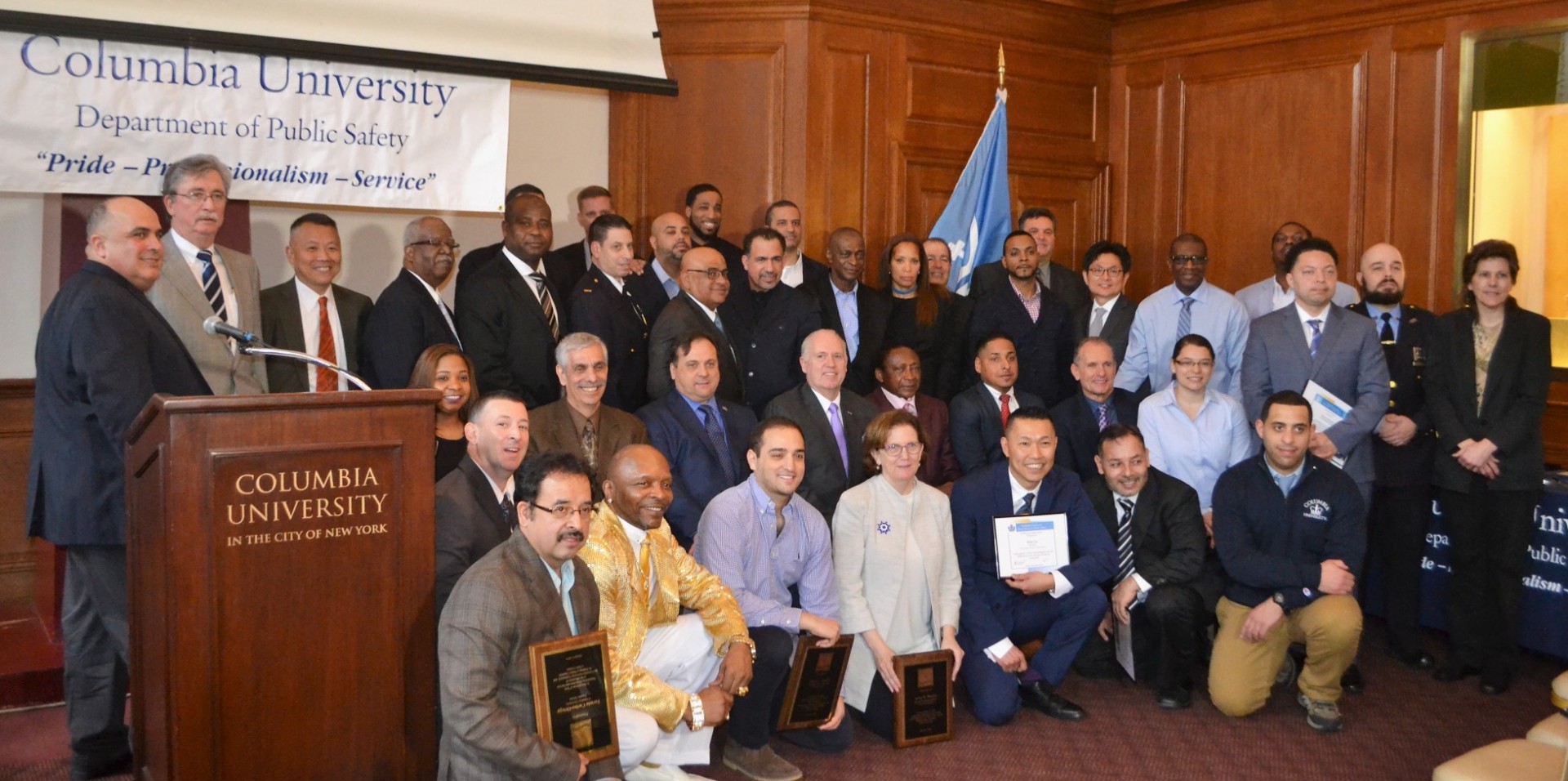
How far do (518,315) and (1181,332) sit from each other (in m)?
2.78

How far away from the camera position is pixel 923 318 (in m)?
5.71

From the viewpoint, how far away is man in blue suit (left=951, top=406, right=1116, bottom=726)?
4.68 meters

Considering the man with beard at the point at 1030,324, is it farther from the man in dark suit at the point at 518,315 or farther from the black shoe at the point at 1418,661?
the man in dark suit at the point at 518,315

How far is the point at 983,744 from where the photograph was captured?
4.38 metres

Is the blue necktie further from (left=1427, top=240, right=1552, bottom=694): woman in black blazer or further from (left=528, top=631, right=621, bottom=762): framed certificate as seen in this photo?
(left=1427, top=240, right=1552, bottom=694): woman in black blazer

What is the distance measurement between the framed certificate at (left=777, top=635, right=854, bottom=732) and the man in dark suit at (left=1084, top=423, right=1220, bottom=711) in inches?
49.9

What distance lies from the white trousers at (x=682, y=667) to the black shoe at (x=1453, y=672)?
2.84 metres

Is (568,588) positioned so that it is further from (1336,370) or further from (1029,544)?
(1336,370)

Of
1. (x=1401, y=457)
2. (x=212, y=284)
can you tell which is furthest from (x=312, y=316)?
(x=1401, y=457)

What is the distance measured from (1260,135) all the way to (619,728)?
16.5ft

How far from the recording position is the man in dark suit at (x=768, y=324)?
5336mm

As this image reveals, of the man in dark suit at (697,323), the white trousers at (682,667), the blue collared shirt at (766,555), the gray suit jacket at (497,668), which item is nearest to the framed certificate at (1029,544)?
the blue collared shirt at (766,555)

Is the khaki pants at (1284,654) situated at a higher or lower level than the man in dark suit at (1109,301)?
lower

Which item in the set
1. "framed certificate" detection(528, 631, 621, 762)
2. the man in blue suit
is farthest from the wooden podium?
the man in blue suit
